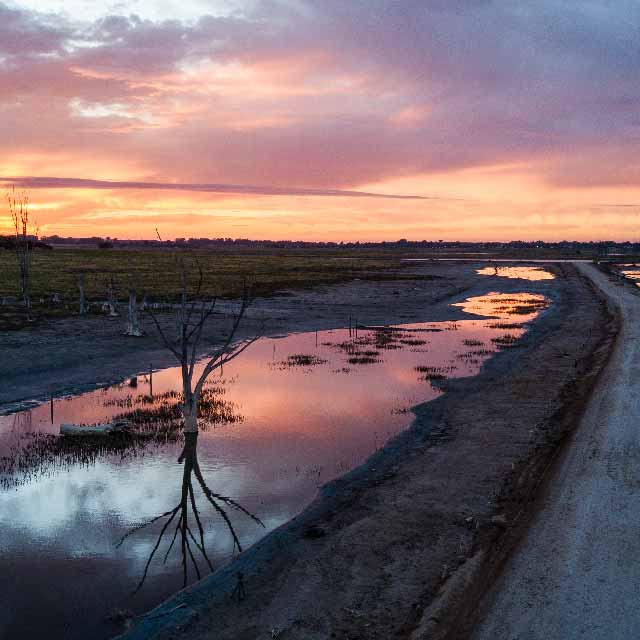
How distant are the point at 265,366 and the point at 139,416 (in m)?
9.62

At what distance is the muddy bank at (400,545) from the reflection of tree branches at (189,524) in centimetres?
74

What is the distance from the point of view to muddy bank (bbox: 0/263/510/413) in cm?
2450

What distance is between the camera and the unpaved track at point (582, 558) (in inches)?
323

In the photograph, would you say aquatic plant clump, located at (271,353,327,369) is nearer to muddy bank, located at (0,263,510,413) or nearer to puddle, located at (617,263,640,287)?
muddy bank, located at (0,263,510,413)

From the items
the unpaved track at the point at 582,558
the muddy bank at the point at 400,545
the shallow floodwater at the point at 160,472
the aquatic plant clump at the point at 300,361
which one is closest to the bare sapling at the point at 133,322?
the shallow floodwater at the point at 160,472

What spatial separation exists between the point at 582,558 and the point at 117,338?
27.5m

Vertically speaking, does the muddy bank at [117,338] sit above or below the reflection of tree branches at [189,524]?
above

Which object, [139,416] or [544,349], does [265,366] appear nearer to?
[139,416]

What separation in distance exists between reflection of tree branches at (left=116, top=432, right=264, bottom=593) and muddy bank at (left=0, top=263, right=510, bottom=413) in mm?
8938

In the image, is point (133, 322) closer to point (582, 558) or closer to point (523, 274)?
point (582, 558)

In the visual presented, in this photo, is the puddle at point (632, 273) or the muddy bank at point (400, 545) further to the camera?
the puddle at point (632, 273)

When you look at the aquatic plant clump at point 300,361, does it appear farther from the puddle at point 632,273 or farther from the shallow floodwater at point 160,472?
the puddle at point 632,273

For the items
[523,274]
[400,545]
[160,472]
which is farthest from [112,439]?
[523,274]

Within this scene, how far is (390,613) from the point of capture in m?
8.70
